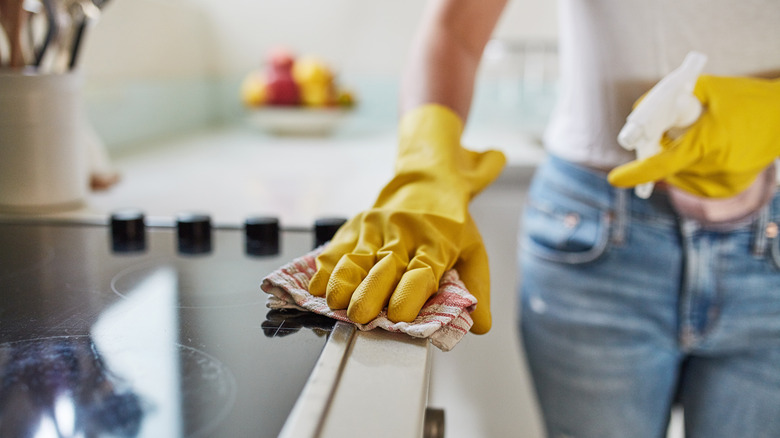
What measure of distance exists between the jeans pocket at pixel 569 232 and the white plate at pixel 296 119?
92 centimetres

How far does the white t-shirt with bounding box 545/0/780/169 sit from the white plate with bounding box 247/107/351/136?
933mm

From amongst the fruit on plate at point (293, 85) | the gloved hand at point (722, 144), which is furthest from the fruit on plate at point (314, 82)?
the gloved hand at point (722, 144)

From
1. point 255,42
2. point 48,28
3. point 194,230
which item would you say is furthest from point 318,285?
point 255,42

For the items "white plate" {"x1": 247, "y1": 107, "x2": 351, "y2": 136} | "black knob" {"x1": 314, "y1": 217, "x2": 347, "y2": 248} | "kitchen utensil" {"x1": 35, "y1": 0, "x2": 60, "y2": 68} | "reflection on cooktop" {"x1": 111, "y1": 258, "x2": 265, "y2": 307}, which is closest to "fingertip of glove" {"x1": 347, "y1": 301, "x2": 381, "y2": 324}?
"reflection on cooktop" {"x1": 111, "y1": 258, "x2": 265, "y2": 307}

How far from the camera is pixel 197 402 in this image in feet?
1.14

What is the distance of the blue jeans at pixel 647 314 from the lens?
742 millimetres

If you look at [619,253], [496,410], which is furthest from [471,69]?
[496,410]

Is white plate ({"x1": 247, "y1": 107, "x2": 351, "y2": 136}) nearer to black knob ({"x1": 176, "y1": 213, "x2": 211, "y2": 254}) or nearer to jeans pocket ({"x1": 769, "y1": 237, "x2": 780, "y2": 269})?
black knob ({"x1": 176, "y1": 213, "x2": 211, "y2": 254})

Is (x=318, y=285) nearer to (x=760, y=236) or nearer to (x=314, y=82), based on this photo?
(x=760, y=236)

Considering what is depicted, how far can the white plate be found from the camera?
5.52 feet

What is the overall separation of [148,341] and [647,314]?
573 mm

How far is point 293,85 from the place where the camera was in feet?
5.60

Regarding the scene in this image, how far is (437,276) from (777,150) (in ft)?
1.31

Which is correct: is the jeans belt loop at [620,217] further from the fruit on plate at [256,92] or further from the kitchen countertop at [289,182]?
the fruit on plate at [256,92]
